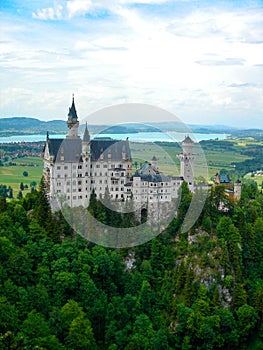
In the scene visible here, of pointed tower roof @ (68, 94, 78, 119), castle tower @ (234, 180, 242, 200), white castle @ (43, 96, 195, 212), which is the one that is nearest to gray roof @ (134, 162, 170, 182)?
white castle @ (43, 96, 195, 212)

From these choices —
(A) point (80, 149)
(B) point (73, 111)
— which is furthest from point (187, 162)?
(B) point (73, 111)

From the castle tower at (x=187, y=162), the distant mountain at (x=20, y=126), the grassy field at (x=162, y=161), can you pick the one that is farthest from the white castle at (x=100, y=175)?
the distant mountain at (x=20, y=126)

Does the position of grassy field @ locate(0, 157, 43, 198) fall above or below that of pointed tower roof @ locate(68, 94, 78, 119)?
below

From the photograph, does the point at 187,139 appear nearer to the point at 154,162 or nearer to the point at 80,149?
the point at 154,162

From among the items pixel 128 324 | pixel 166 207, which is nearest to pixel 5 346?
pixel 128 324

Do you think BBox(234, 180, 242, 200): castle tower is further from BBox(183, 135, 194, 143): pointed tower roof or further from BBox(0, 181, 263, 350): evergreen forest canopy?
BBox(183, 135, 194, 143): pointed tower roof

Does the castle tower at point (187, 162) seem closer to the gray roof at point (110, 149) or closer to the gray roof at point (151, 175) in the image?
the gray roof at point (151, 175)

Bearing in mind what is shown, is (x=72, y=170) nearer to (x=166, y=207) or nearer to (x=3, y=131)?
(x=166, y=207)
